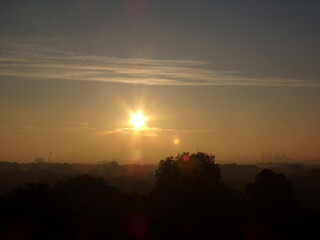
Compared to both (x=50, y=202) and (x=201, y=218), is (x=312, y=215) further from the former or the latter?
(x=50, y=202)

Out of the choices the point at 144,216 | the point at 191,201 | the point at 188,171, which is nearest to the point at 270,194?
the point at 188,171

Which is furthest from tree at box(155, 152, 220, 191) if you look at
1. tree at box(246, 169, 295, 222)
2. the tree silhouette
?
tree at box(246, 169, 295, 222)


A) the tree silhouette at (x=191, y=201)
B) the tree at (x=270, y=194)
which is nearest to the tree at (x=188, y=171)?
the tree silhouette at (x=191, y=201)

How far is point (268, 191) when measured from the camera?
67000 mm

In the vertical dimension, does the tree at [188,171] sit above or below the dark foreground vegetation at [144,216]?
above

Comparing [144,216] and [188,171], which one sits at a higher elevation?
[188,171]

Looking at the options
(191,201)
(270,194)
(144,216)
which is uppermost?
(270,194)

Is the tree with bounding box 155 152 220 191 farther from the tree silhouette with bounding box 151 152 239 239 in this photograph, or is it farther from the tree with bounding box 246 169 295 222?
the tree with bounding box 246 169 295 222

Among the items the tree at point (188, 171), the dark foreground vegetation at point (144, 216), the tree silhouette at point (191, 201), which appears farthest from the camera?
the tree at point (188, 171)

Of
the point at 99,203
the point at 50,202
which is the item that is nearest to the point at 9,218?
the point at 50,202

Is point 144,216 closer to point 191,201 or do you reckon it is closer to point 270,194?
point 191,201

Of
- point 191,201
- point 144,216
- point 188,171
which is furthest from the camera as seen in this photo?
point 188,171

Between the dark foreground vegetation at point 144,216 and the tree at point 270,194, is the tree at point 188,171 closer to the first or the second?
the dark foreground vegetation at point 144,216

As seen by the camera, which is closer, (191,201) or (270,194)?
(191,201)
